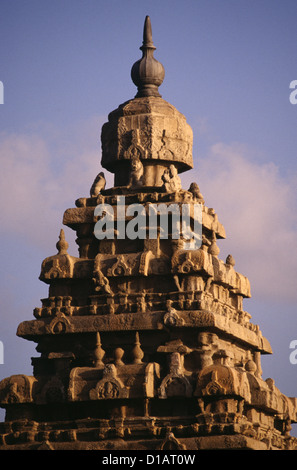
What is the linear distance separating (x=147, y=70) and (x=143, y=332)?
12.5m

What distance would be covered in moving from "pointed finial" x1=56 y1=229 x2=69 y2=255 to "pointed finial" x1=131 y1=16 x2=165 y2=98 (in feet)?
24.8

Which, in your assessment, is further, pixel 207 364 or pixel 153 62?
pixel 153 62

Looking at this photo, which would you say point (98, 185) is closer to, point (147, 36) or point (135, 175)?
point (135, 175)

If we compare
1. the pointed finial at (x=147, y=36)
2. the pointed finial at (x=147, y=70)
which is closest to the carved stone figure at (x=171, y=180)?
the pointed finial at (x=147, y=70)

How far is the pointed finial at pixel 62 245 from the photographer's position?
60.6m

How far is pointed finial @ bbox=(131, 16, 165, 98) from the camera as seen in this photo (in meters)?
63.3

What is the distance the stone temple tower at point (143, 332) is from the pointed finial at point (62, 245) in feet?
0.14

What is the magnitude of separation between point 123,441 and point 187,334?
5060mm

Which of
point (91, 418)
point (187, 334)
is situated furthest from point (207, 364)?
point (91, 418)

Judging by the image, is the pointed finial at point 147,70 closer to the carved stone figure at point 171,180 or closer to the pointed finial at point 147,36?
the pointed finial at point 147,36

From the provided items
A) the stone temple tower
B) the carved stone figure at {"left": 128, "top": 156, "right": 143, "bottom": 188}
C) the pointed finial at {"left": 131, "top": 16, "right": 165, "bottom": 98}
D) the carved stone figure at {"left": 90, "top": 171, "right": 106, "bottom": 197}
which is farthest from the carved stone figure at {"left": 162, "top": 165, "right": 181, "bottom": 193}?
the pointed finial at {"left": 131, "top": 16, "right": 165, "bottom": 98}

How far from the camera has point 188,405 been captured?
55.8m
